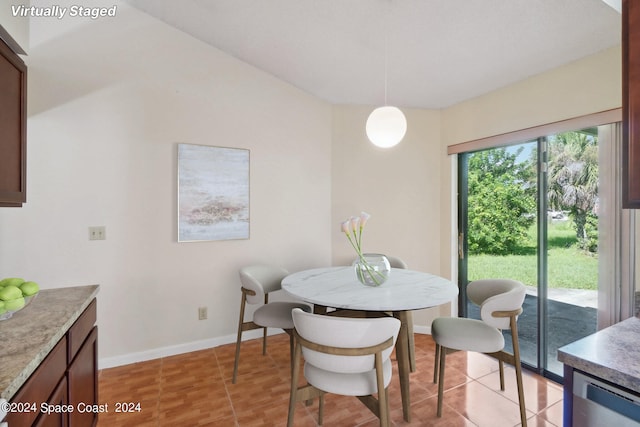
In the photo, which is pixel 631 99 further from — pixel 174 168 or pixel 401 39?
pixel 174 168

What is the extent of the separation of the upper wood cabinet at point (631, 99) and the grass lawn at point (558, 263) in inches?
56.2

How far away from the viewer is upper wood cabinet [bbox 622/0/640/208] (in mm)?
1069

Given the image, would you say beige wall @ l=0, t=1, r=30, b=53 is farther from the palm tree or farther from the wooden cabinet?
the palm tree

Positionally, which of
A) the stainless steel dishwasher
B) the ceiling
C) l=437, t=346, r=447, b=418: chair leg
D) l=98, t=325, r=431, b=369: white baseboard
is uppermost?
the ceiling

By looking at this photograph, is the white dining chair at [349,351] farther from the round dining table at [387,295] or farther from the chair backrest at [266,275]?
the chair backrest at [266,275]

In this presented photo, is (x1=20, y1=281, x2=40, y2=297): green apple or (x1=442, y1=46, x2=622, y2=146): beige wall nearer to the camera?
(x1=20, y1=281, x2=40, y2=297): green apple

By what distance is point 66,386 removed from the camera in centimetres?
124

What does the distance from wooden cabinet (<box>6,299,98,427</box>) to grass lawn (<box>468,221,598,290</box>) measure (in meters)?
3.16

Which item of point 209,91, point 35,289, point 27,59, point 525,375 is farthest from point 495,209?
point 27,59

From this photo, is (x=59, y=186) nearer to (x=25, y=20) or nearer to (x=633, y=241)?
(x=25, y=20)

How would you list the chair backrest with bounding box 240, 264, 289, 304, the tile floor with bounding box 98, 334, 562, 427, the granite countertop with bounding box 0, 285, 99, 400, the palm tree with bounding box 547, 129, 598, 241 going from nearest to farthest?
the granite countertop with bounding box 0, 285, 99, 400 < the tile floor with bounding box 98, 334, 562, 427 < the palm tree with bounding box 547, 129, 598, 241 < the chair backrest with bounding box 240, 264, 289, 304

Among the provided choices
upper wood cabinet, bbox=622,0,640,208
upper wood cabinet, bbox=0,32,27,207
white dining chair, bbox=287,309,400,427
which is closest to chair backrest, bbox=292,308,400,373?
white dining chair, bbox=287,309,400,427

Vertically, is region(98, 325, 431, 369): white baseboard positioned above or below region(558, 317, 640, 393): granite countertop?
below

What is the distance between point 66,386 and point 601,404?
1.97m
